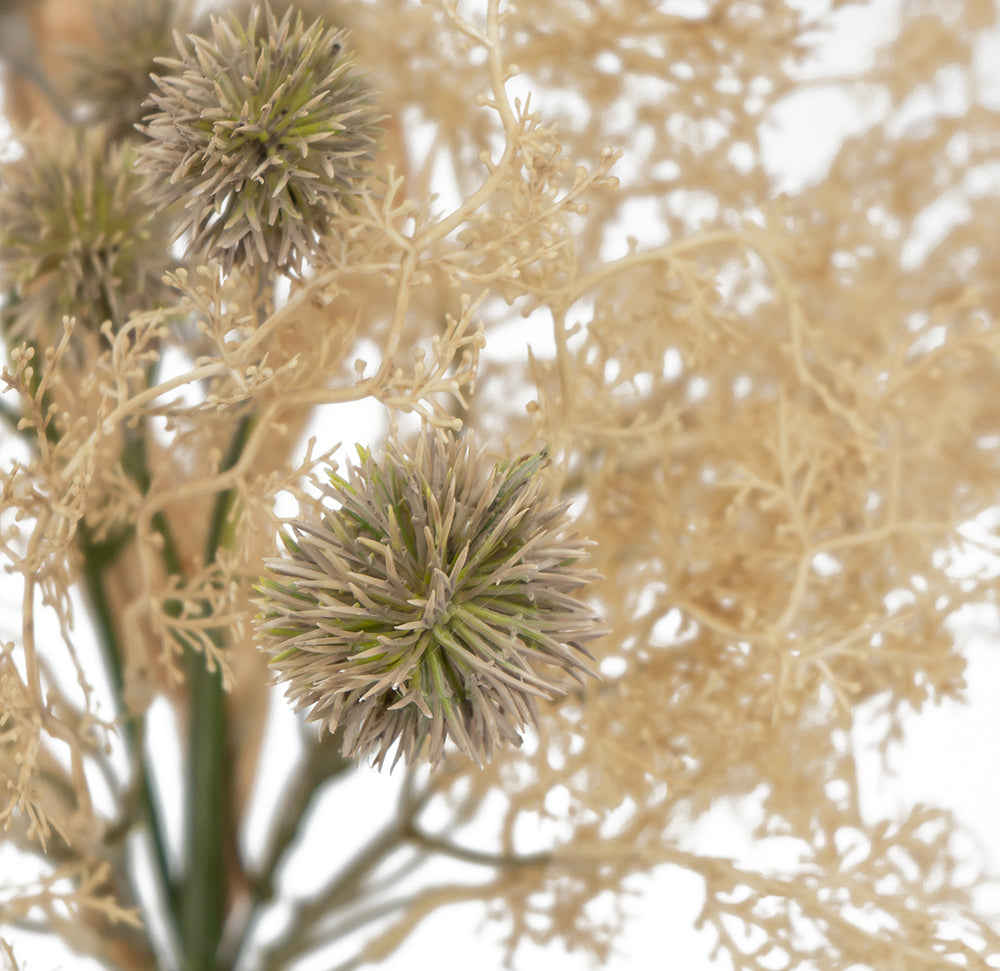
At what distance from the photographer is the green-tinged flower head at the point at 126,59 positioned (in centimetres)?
32

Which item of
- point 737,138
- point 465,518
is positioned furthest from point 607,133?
point 465,518

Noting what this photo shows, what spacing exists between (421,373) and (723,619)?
169 millimetres

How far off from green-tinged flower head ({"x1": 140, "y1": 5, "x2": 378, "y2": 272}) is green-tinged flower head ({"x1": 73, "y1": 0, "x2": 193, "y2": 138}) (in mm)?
113

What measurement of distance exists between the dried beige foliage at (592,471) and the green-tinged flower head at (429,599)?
0.03 metres

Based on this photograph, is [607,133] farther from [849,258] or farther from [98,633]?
[98,633]

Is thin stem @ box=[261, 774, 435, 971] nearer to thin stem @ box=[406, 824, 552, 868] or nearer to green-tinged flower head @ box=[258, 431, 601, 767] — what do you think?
thin stem @ box=[406, 824, 552, 868]

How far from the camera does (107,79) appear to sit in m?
0.32

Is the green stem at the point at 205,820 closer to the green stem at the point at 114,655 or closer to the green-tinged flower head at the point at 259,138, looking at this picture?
the green stem at the point at 114,655

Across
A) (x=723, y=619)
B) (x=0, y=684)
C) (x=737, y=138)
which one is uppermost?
(x=737, y=138)

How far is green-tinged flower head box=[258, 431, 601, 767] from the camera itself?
191mm

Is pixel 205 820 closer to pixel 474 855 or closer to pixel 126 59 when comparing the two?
pixel 474 855

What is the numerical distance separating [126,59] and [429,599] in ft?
0.74

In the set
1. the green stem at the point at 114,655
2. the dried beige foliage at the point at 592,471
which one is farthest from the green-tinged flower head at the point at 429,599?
the green stem at the point at 114,655

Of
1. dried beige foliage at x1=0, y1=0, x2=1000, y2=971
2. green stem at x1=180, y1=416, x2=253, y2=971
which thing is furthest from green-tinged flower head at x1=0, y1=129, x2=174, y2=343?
green stem at x1=180, y1=416, x2=253, y2=971
